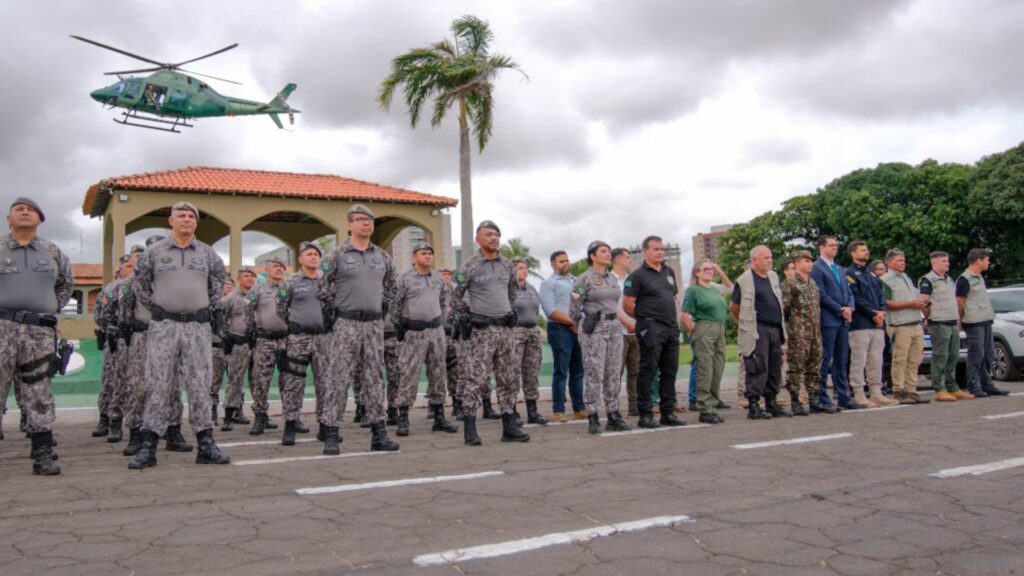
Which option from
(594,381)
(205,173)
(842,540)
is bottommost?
(842,540)

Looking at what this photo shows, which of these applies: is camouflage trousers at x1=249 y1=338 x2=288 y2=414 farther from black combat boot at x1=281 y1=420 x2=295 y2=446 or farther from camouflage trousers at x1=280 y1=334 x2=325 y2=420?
black combat boot at x1=281 y1=420 x2=295 y2=446

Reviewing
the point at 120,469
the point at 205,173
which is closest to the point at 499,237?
the point at 120,469

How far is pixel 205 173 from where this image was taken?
84.0ft

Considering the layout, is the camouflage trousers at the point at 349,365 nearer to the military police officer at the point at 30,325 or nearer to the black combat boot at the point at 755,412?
the military police officer at the point at 30,325

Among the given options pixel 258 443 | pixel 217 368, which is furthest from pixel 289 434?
pixel 217 368

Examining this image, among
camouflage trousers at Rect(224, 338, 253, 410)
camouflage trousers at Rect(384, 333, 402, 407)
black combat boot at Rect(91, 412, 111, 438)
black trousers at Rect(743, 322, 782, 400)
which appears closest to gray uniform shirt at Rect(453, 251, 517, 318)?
camouflage trousers at Rect(384, 333, 402, 407)

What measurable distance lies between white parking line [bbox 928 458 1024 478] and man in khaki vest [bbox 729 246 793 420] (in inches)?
131

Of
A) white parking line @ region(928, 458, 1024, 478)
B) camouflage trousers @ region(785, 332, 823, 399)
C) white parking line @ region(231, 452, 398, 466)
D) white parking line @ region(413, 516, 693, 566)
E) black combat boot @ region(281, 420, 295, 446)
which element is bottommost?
white parking line @ region(928, 458, 1024, 478)

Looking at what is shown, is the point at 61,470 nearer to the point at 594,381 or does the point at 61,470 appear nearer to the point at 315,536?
the point at 315,536

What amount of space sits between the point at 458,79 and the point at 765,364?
52.1 ft

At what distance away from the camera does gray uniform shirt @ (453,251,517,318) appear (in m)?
7.36

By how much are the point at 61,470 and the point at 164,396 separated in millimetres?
920

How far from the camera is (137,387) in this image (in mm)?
7328

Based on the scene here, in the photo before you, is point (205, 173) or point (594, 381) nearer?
point (594, 381)
